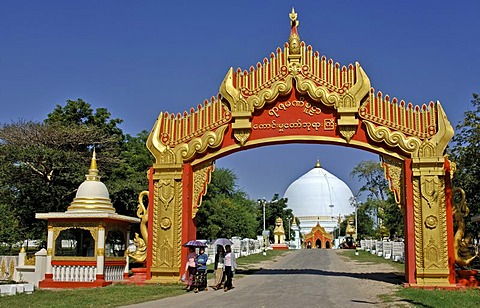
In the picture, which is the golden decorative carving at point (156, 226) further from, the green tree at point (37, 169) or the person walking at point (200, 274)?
the green tree at point (37, 169)

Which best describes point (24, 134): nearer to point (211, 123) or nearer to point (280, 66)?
point (211, 123)

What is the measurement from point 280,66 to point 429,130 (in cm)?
525

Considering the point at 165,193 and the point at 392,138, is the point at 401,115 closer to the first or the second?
the point at 392,138

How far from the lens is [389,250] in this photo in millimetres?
34719

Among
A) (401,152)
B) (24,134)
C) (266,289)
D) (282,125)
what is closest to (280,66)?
(282,125)

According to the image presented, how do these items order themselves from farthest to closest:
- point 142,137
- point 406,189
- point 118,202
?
point 142,137
point 118,202
point 406,189

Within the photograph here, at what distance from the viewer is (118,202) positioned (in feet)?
94.4

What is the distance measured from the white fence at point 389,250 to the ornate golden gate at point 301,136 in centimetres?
1207

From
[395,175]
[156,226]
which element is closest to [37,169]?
[156,226]

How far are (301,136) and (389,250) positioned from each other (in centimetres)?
1916

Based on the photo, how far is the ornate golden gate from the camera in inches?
680

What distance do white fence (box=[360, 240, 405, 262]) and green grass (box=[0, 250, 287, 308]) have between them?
53.5 ft

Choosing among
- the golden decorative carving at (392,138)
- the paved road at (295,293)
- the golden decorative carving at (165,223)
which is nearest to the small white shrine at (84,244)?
the golden decorative carving at (165,223)

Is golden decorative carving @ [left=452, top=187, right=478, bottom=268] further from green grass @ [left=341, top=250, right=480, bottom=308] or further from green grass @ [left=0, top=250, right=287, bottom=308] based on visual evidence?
green grass @ [left=0, top=250, right=287, bottom=308]
